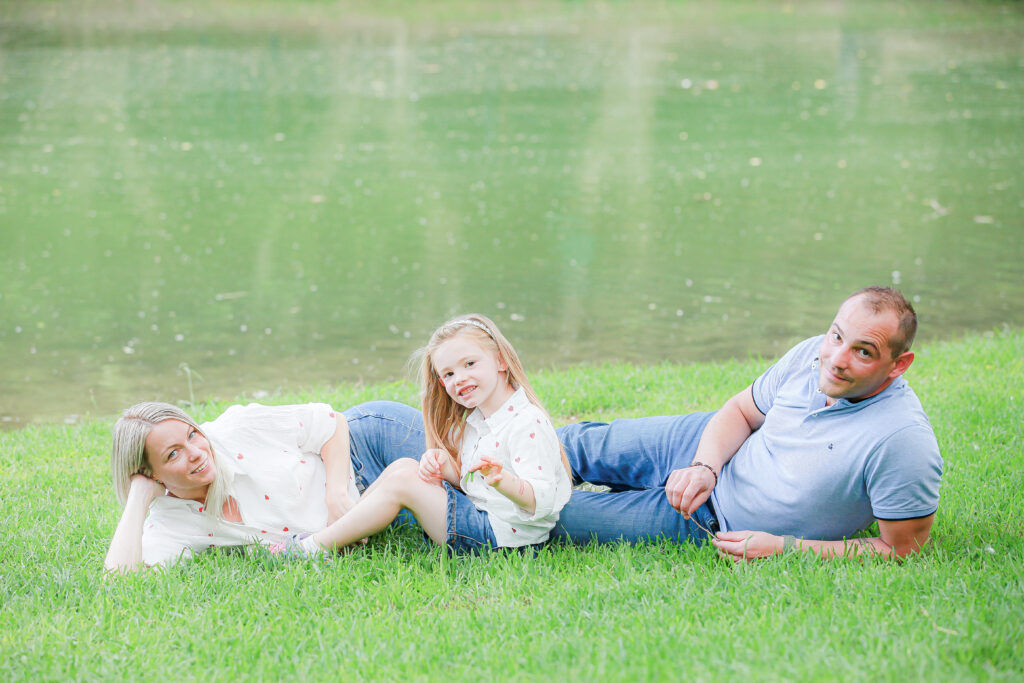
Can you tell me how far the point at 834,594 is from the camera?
2895 millimetres

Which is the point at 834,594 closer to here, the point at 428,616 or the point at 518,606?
the point at 518,606

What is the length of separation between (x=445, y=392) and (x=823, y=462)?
124 cm

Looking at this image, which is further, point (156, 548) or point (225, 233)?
point (225, 233)

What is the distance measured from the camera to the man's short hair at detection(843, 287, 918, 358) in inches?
115

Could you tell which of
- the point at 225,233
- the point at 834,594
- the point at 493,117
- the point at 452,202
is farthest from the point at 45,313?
the point at 493,117

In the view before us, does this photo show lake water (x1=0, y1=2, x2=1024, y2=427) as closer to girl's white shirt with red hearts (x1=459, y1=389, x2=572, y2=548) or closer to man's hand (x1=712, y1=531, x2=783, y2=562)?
girl's white shirt with red hearts (x1=459, y1=389, x2=572, y2=548)

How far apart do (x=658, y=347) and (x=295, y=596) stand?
4262 mm

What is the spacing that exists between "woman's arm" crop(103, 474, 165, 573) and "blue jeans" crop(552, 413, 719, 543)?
4.46 ft

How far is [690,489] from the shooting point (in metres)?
3.30

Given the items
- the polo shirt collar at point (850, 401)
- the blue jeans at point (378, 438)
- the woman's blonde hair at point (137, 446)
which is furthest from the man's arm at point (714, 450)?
the woman's blonde hair at point (137, 446)

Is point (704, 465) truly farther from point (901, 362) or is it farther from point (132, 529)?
point (132, 529)

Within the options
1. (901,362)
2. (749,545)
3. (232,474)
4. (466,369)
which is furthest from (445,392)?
(901,362)

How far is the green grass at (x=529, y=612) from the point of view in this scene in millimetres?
2580

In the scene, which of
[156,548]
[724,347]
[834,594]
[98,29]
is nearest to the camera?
[834,594]
